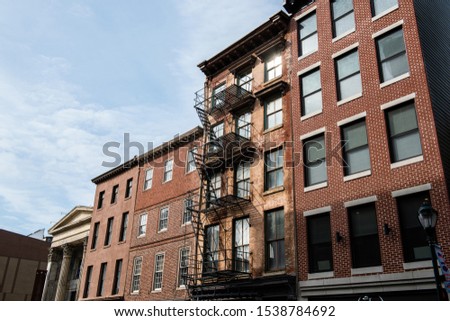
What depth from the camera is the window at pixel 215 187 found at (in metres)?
23.3

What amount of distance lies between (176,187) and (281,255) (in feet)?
35.2

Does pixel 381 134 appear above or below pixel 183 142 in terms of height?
below

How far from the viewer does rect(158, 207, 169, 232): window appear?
27214mm

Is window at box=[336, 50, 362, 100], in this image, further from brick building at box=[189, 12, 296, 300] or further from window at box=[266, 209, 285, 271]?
window at box=[266, 209, 285, 271]

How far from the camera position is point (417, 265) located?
1370 centimetres

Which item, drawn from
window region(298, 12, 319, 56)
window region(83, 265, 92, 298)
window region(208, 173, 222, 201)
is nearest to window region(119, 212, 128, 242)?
window region(83, 265, 92, 298)

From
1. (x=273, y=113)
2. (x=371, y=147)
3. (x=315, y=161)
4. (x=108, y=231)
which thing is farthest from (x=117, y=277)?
(x=371, y=147)

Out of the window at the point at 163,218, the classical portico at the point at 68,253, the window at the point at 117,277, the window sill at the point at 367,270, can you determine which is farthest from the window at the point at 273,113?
Result: the classical portico at the point at 68,253

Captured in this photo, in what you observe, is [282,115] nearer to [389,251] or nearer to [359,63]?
[359,63]

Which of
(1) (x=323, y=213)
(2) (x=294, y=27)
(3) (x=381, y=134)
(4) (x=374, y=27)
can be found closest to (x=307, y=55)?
(2) (x=294, y=27)

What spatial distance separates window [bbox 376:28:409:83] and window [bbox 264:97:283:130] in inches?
222

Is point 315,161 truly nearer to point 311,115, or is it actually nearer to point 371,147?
point 311,115

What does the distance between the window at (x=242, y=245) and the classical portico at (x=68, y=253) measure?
2178cm

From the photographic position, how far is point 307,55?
20.8 metres
